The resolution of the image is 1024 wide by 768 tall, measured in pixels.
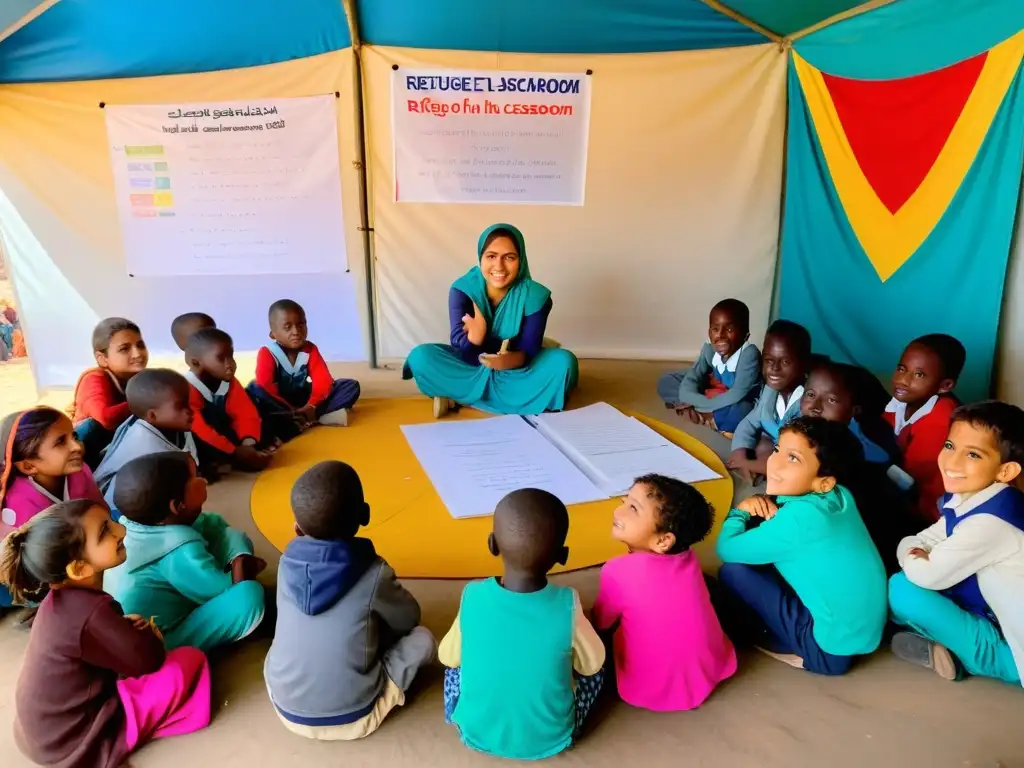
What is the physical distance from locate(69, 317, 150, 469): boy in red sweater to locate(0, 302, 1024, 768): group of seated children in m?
0.51

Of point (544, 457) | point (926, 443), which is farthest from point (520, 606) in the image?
point (926, 443)

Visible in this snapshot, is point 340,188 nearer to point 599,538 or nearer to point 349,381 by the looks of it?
point 349,381

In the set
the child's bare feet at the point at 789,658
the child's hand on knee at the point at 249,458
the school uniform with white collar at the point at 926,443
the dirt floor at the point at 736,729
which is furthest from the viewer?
the child's hand on knee at the point at 249,458

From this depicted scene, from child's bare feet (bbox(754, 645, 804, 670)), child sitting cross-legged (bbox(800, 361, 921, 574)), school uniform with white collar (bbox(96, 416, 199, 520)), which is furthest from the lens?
school uniform with white collar (bbox(96, 416, 199, 520))

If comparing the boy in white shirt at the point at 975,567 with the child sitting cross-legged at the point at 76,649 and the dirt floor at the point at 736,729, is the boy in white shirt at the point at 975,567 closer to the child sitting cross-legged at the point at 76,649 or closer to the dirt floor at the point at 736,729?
the dirt floor at the point at 736,729

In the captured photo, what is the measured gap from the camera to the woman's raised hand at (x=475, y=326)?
3.56m

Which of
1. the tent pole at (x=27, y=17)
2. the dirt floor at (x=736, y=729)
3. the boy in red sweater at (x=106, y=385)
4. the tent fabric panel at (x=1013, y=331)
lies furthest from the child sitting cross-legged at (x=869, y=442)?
the tent pole at (x=27, y=17)

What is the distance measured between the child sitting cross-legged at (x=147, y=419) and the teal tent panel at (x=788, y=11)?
3.26 m

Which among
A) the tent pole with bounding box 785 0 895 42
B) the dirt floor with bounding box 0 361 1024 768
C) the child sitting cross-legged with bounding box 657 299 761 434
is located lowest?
the dirt floor with bounding box 0 361 1024 768

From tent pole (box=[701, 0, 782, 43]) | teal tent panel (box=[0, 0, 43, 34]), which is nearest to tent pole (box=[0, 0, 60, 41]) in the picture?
teal tent panel (box=[0, 0, 43, 34])

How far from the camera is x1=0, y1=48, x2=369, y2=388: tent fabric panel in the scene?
3.99 m

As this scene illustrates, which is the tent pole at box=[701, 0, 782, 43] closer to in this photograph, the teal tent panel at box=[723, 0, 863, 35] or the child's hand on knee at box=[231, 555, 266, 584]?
the teal tent panel at box=[723, 0, 863, 35]

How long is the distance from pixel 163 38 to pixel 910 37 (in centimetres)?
365

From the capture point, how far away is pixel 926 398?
251 centimetres
